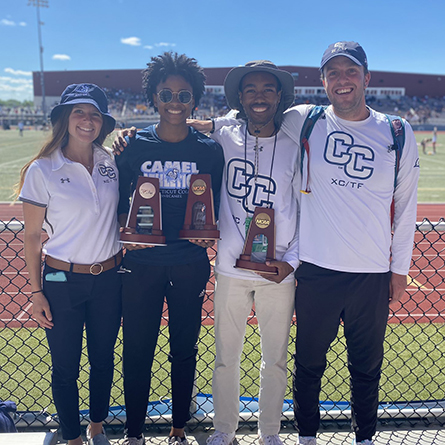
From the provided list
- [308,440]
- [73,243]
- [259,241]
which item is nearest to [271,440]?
[308,440]

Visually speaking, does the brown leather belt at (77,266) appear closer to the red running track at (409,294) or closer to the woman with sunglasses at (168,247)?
the woman with sunglasses at (168,247)

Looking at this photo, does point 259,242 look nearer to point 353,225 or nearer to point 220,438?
point 353,225

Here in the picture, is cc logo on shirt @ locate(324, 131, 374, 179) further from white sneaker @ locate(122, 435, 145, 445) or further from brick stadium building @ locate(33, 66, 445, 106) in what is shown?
brick stadium building @ locate(33, 66, 445, 106)

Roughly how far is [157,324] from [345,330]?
3.43ft

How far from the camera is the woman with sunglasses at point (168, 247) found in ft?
7.55

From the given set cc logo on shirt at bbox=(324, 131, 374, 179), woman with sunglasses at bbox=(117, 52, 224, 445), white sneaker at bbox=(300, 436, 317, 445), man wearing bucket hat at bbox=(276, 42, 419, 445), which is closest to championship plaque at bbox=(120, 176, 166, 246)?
woman with sunglasses at bbox=(117, 52, 224, 445)

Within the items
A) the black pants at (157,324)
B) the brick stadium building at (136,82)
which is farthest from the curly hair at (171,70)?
the brick stadium building at (136,82)

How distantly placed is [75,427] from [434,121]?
55594mm

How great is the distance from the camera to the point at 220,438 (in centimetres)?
247

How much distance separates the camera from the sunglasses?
7.57ft

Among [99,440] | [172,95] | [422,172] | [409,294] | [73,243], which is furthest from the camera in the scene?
[422,172]

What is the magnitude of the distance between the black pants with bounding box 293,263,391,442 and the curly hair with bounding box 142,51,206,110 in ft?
4.01

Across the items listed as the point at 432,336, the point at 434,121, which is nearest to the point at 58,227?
the point at 432,336

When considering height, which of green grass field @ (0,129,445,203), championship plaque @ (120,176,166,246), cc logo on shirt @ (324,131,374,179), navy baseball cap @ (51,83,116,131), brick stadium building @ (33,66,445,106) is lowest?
green grass field @ (0,129,445,203)
